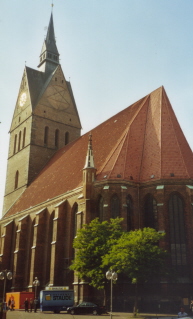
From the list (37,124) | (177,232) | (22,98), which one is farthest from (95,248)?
(22,98)

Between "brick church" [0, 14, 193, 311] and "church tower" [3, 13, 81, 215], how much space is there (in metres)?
0.18

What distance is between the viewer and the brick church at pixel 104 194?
2548 centimetres

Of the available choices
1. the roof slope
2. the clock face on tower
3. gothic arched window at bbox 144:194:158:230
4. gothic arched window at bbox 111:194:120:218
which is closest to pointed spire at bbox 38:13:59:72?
the clock face on tower

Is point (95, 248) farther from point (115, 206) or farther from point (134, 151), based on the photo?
point (134, 151)

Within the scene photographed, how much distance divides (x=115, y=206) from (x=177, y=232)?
16.2ft

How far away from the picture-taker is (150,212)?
2717 cm

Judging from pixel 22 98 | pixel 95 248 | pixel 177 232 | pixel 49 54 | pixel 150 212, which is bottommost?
pixel 95 248

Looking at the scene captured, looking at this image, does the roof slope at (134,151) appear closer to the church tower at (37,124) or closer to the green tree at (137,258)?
the green tree at (137,258)

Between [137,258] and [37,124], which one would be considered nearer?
[137,258]

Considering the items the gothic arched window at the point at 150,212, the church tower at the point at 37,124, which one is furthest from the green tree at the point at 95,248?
the church tower at the point at 37,124

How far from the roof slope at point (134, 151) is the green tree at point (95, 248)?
4742 millimetres

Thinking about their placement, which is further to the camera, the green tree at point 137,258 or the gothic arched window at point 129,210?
the gothic arched window at point 129,210

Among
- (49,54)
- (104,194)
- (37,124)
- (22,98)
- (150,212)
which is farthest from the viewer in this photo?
(49,54)

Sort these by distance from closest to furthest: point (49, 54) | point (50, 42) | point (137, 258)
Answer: point (137, 258) → point (49, 54) → point (50, 42)
